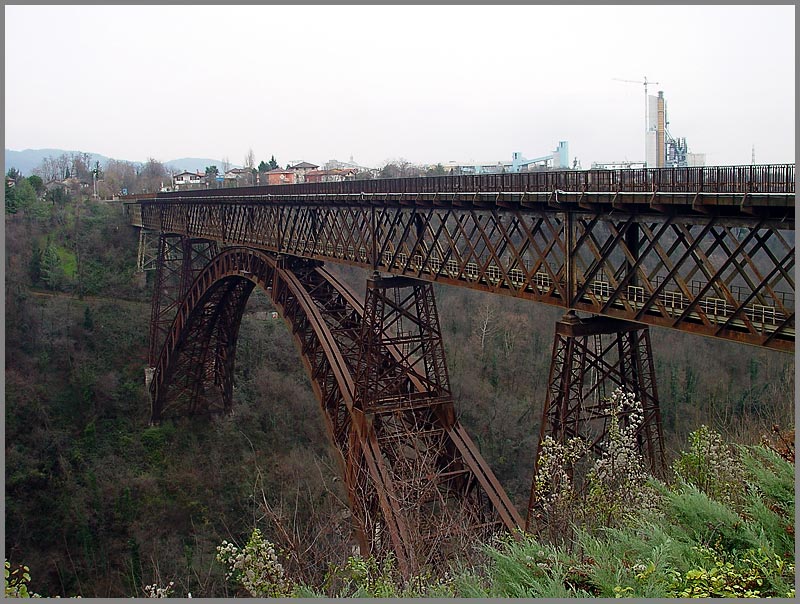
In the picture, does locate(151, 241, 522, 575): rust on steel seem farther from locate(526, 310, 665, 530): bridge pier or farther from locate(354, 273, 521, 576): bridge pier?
locate(526, 310, 665, 530): bridge pier

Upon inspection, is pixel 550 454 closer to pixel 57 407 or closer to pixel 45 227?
pixel 57 407

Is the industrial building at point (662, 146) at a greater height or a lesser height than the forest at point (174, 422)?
greater

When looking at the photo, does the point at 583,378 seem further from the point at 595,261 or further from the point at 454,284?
the point at 454,284

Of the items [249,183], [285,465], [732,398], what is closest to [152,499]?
[285,465]

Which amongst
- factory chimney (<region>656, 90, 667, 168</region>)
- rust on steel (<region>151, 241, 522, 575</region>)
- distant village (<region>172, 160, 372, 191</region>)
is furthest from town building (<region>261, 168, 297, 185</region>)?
factory chimney (<region>656, 90, 667, 168</region>)

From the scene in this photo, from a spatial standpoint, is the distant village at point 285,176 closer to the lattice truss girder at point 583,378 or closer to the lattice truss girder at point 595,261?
the lattice truss girder at point 595,261

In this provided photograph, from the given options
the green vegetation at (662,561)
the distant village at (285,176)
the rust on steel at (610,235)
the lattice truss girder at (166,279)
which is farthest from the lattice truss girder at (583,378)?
the distant village at (285,176)
